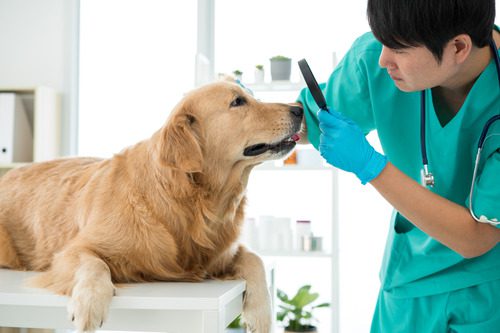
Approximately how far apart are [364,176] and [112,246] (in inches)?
24.6

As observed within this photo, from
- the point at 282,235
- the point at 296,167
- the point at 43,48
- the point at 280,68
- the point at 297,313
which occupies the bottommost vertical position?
the point at 297,313

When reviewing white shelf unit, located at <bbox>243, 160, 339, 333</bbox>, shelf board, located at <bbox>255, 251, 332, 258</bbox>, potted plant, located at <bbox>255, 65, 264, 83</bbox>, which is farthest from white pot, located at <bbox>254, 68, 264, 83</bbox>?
shelf board, located at <bbox>255, 251, 332, 258</bbox>

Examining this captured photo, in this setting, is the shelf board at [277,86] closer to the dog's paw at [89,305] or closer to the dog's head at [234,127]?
the dog's head at [234,127]

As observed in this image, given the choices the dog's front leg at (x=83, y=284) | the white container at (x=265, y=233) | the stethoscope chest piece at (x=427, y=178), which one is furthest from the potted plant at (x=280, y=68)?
the dog's front leg at (x=83, y=284)

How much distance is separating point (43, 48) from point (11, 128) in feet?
2.58

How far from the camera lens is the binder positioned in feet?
11.8

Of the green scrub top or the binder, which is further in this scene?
the binder

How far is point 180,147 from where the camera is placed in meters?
1.38

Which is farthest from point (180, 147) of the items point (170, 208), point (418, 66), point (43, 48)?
point (43, 48)

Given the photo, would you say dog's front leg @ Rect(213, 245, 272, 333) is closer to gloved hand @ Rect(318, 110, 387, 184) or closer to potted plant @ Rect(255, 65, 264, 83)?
gloved hand @ Rect(318, 110, 387, 184)

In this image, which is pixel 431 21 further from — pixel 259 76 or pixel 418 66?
pixel 259 76

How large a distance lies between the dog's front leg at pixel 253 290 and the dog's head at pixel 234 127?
0.89ft

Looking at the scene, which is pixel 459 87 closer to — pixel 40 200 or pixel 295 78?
pixel 40 200

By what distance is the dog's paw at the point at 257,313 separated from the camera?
1.32m
